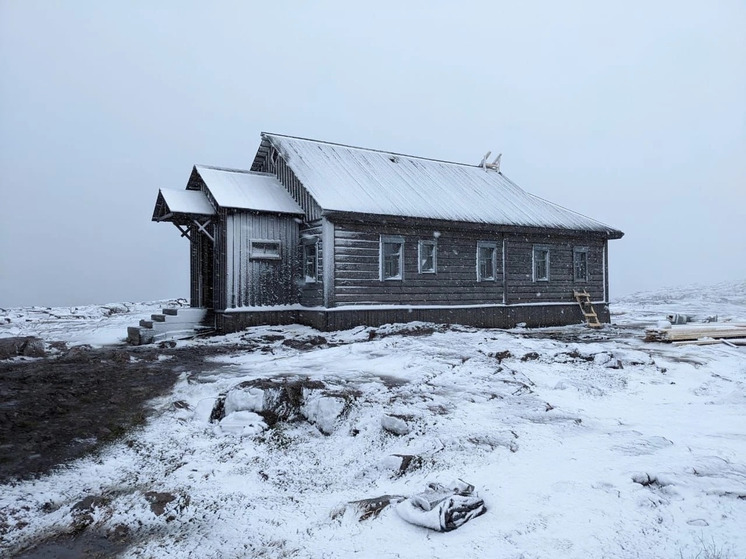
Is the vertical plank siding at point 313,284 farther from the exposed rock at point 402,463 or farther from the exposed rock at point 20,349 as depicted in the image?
the exposed rock at point 402,463

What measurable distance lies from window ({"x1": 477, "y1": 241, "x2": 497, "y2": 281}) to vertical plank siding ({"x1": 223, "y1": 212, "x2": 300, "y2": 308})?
6904 millimetres

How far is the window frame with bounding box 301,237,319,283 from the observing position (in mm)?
16984

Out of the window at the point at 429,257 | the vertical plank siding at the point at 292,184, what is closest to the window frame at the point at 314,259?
the vertical plank siding at the point at 292,184

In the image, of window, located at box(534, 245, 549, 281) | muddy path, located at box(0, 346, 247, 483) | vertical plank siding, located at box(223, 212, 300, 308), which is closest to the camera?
muddy path, located at box(0, 346, 247, 483)

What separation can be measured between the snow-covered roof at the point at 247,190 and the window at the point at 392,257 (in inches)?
119

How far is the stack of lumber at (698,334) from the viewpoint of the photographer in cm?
1474

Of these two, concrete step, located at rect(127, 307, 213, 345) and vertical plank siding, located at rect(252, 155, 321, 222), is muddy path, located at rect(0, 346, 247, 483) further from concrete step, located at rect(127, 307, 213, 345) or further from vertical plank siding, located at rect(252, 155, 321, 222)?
vertical plank siding, located at rect(252, 155, 321, 222)

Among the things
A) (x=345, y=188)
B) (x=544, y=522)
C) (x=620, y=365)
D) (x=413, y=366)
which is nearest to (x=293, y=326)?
(x=345, y=188)

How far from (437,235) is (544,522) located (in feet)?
49.1

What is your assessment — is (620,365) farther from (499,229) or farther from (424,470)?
(499,229)

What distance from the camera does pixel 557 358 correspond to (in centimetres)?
1103

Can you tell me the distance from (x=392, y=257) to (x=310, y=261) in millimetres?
2768

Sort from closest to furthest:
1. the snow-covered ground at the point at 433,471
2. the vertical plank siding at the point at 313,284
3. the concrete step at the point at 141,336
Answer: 1. the snow-covered ground at the point at 433,471
2. the concrete step at the point at 141,336
3. the vertical plank siding at the point at 313,284

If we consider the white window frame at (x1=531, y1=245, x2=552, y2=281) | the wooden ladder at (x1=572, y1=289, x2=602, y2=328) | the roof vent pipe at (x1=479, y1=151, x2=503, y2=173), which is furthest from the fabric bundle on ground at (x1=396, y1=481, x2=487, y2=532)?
the roof vent pipe at (x1=479, y1=151, x2=503, y2=173)
